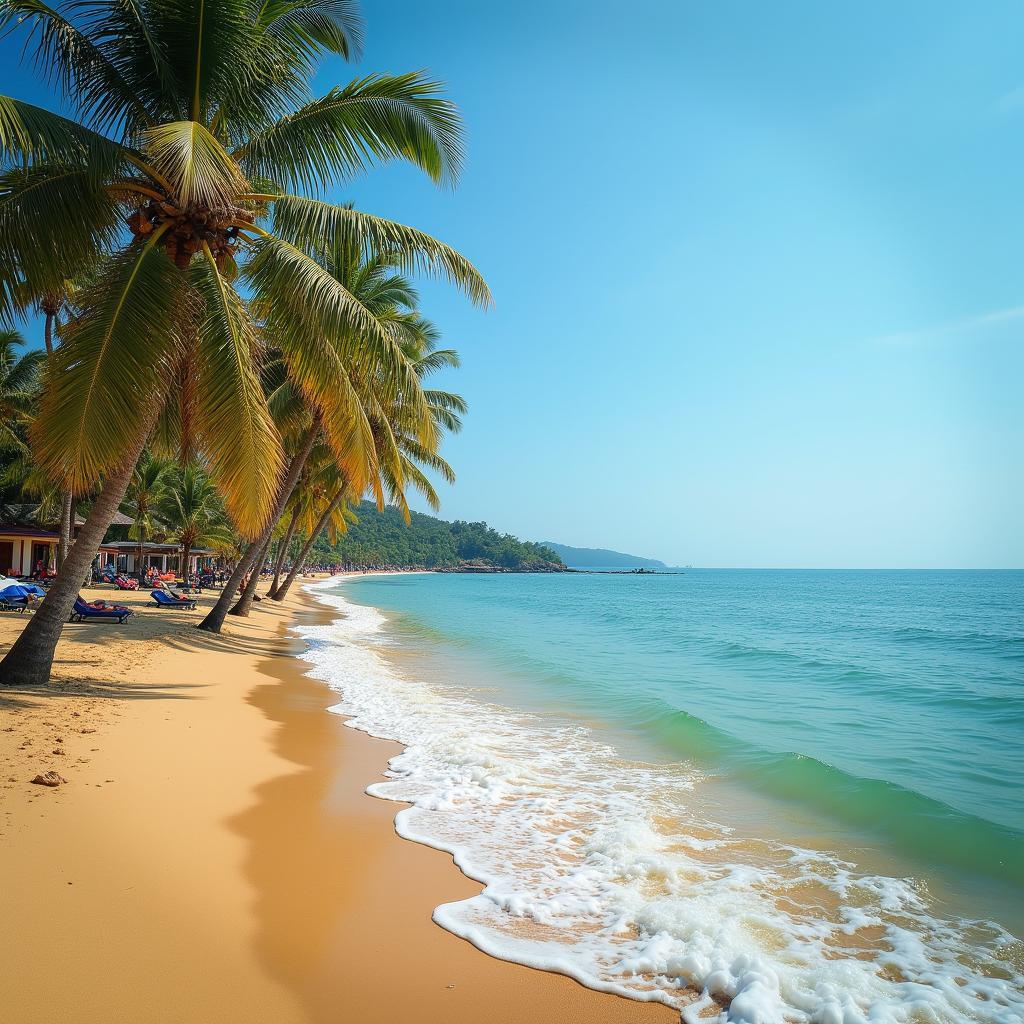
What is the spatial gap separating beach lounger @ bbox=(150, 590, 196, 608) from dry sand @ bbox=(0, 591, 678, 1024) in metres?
14.4

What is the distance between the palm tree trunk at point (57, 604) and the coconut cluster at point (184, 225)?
2504 mm

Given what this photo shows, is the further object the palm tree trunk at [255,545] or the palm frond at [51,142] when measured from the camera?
the palm tree trunk at [255,545]

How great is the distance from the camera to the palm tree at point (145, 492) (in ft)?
110

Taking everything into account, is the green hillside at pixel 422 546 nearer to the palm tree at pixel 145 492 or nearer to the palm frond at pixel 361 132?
the palm tree at pixel 145 492

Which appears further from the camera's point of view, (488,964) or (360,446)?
(360,446)

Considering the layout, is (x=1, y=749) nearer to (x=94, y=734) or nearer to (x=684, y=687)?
(x=94, y=734)

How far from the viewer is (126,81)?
8.01 m

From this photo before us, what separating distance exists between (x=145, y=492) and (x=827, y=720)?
110ft

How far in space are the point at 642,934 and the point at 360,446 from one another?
22.3ft

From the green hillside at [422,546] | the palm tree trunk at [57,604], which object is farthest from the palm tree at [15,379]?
the green hillside at [422,546]

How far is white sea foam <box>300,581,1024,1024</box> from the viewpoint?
11.2 feet

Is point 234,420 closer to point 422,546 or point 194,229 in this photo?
point 194,229

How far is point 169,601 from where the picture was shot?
21.1m

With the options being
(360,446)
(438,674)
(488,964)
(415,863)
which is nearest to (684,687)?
(438,674)
